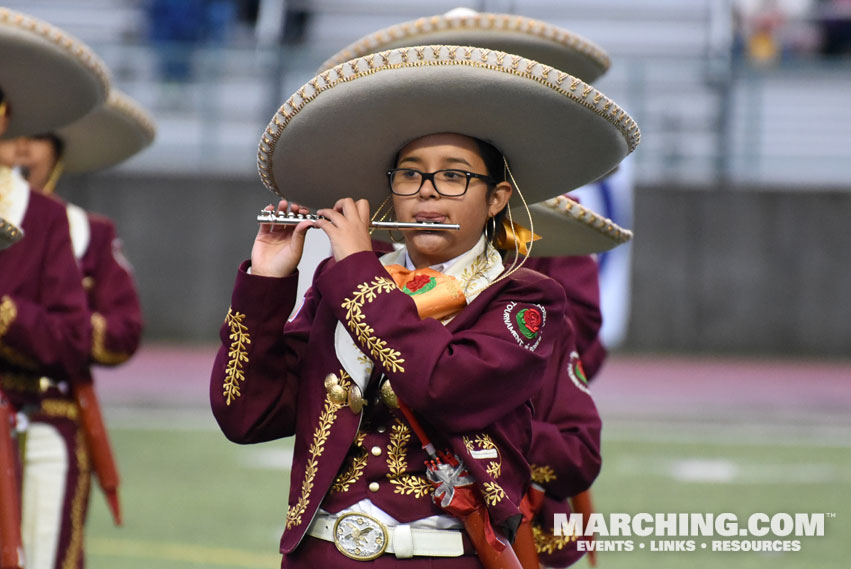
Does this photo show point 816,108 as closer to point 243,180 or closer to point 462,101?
point 243,180

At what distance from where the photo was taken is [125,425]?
34.7 feet

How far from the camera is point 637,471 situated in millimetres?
9148

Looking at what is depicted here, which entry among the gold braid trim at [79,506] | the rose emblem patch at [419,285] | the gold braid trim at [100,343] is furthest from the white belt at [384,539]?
the gold braid trim at [100,343]

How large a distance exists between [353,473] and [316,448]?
0.10m

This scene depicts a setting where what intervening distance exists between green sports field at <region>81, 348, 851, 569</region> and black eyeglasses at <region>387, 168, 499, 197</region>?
153 inches

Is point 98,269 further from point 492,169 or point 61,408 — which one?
point 492,169

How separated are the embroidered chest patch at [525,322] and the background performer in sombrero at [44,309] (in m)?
1.93

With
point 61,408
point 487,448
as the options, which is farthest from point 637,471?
point 487,448

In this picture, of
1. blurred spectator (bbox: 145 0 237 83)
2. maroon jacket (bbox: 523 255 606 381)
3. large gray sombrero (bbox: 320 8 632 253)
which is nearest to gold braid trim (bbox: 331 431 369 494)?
maroon jacket (bbox: 523 255 606 381)

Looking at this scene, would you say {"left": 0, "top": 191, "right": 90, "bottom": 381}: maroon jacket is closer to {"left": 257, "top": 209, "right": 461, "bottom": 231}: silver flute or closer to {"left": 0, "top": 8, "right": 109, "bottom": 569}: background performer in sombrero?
{"left": 0, "top": 8, "right": 109, "bottom": 569}: background performer in sombrero

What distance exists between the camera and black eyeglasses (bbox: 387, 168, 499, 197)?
3.17 m

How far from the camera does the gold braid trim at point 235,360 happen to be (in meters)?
3.21

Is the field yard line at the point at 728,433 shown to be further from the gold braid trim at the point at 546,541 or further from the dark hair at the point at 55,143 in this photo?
the gold braid trim at the point at 546,541

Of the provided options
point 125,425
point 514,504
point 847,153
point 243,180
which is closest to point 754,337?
point 847,153
